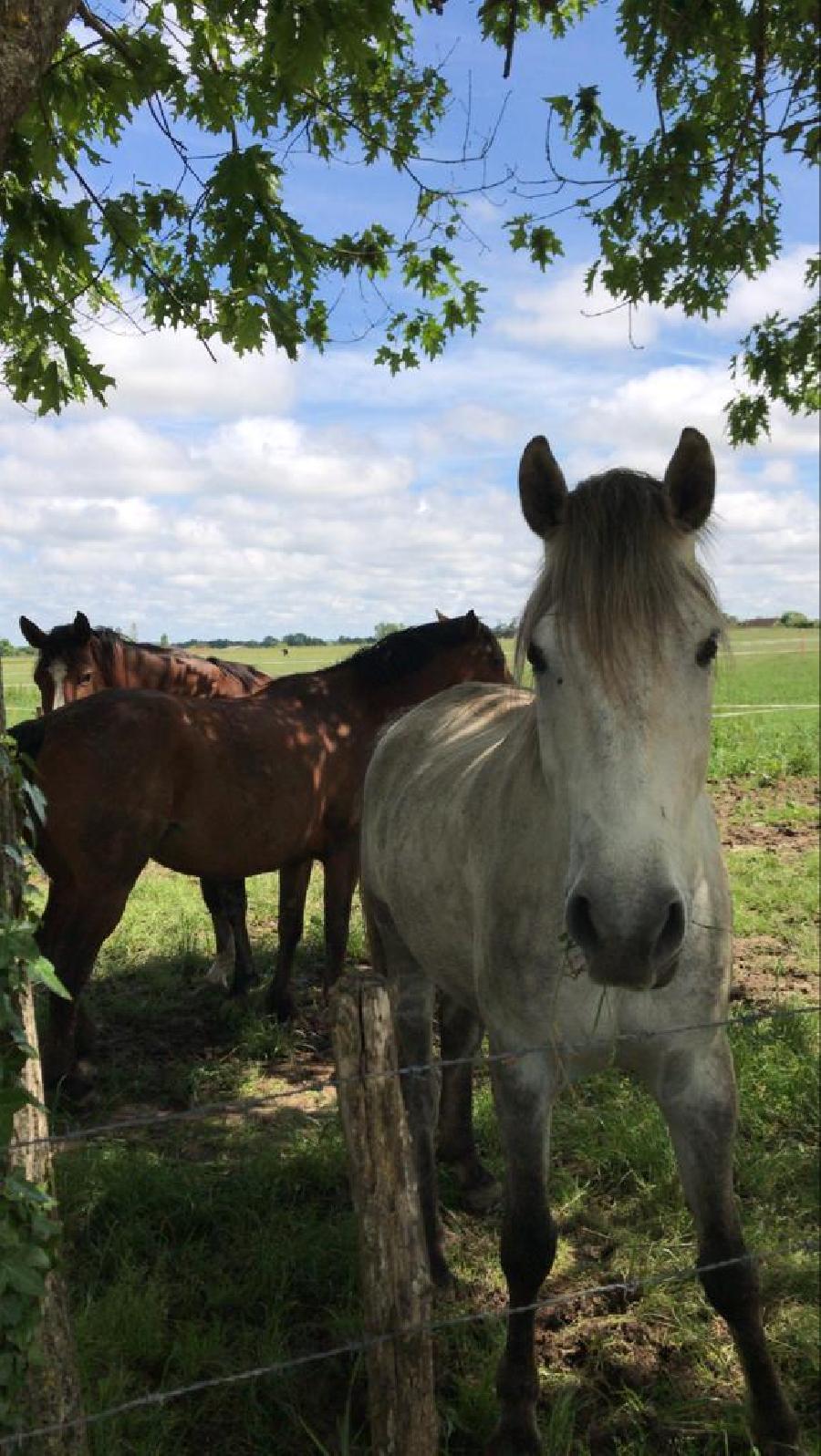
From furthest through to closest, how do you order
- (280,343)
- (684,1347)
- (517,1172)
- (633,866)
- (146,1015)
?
(146,1015), (280,343), (684,1347), (517,1172), (633,866)

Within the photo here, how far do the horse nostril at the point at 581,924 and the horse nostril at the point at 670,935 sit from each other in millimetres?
122

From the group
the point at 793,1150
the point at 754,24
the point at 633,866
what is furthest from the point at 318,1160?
the point at 754,24

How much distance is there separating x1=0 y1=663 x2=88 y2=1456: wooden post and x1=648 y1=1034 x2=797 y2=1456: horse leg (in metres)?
1.57

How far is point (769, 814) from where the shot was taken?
10.7m

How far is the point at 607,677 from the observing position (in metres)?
2.09

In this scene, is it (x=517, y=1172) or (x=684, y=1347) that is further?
(x=684, y=1347)

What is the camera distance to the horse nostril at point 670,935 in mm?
1874

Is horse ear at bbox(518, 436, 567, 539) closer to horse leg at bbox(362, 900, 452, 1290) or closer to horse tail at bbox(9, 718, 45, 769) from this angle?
horse leg at bbox(362, 900, 452, 1290)

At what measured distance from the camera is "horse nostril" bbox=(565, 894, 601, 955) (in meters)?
1.91

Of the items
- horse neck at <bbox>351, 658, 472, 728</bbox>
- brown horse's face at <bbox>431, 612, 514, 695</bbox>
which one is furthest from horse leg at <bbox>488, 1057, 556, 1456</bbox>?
brown horse's face at <bbox>431, 612, 514, 695</bbox>

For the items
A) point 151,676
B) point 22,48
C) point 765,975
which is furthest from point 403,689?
point 22,48

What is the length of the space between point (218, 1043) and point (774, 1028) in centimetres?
302

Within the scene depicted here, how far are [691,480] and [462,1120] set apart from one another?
2810 mm

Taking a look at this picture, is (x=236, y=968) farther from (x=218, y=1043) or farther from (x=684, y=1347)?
(x=684, y=1347)
